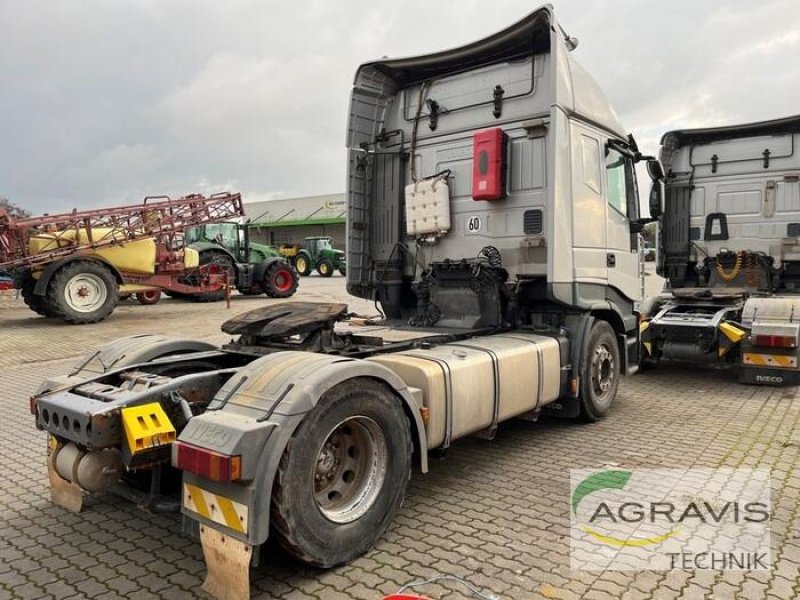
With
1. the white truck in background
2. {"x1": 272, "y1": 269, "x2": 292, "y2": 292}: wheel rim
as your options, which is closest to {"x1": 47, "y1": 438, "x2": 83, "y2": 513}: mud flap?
the white truck in background

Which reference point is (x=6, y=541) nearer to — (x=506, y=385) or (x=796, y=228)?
(x=506, y=385)

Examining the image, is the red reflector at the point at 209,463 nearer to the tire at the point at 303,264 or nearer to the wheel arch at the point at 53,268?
the wheel arch at the point at 53,268

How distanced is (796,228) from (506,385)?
666 centimetres

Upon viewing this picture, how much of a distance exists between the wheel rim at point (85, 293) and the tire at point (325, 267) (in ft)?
70.4

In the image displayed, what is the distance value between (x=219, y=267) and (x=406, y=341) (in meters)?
15.7

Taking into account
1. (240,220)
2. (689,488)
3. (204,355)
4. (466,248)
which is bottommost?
(689,488)

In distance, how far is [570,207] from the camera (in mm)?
5535

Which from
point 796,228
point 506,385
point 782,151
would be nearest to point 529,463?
point 506,385

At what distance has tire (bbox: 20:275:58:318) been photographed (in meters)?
13.5

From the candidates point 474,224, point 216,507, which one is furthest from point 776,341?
point 216,507

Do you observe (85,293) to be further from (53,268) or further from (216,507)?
(216,507)

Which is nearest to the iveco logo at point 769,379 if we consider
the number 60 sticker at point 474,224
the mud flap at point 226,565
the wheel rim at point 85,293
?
the number 60 sticker at point 474,224

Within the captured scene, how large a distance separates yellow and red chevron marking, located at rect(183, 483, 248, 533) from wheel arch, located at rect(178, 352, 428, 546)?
0.08ft

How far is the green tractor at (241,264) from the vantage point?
65.8 feet
